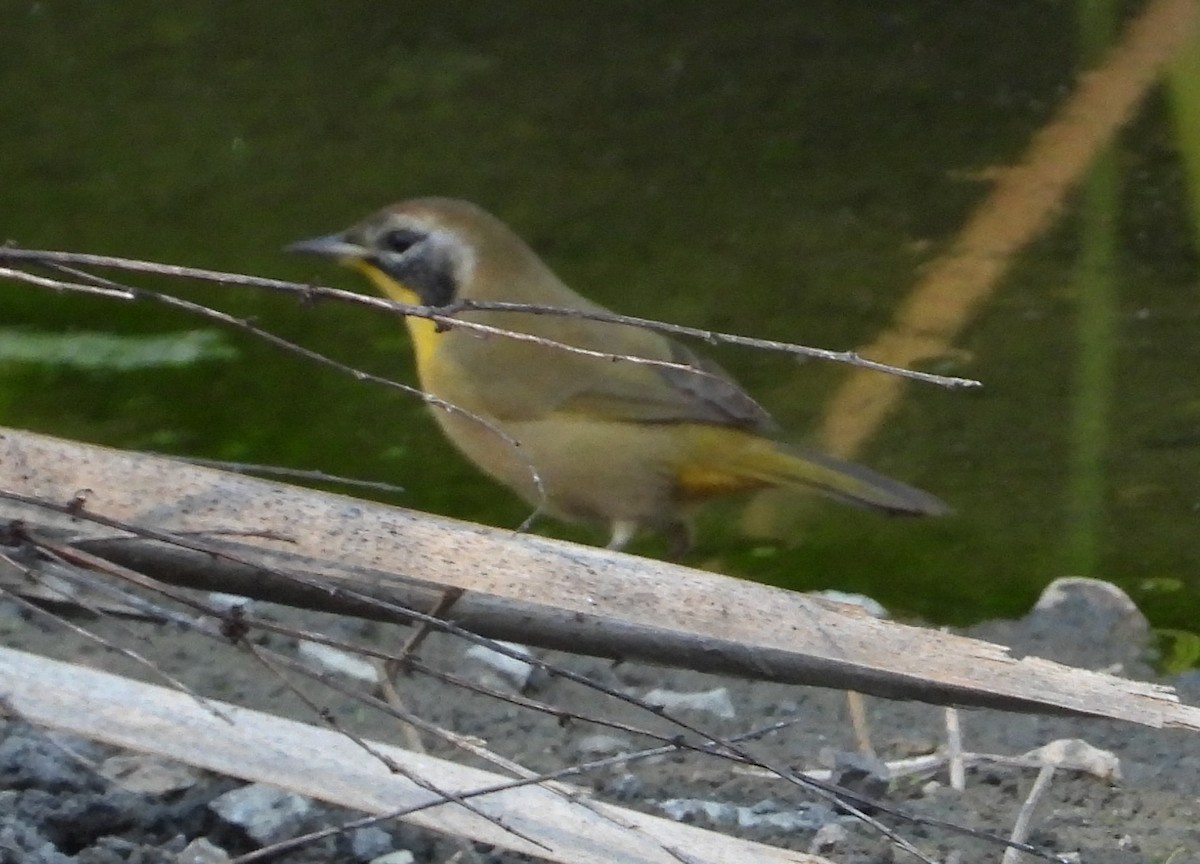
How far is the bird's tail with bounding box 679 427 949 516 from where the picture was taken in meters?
3.66

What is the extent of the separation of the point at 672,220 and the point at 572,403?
1.61 metres

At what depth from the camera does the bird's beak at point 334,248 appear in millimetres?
4316

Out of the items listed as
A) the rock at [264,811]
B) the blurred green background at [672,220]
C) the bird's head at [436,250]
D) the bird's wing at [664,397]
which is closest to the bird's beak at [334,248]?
the bird's head at [436,250]

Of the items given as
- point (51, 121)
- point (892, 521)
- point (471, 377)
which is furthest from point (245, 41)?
point (892, 521)

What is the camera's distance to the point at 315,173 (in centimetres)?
593

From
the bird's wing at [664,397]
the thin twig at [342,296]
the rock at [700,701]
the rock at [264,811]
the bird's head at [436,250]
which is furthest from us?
the bird's head at [436,250]

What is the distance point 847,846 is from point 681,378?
1659mm

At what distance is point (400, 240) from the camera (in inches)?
171

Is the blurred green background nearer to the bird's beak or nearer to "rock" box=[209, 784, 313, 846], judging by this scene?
the bird's beak

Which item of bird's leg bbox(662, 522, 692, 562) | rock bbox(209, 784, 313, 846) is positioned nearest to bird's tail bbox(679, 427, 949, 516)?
bird's leg bbox(662, 522, 692, 562)

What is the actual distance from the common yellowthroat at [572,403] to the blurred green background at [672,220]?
12.5 inches

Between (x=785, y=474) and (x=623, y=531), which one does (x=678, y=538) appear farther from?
(x=785, y=474)

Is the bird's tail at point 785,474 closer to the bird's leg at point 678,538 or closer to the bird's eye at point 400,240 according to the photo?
the bird's leg at point 678,538

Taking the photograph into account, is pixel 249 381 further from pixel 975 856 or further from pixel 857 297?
pixel 975 856
